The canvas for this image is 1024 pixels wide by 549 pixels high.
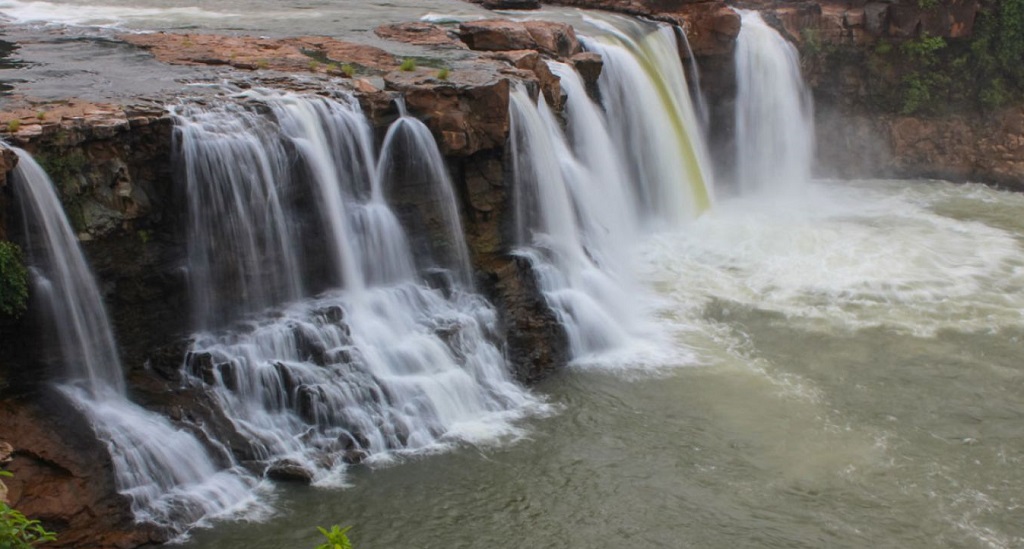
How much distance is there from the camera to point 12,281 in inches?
396

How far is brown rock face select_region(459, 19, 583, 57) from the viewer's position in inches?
703

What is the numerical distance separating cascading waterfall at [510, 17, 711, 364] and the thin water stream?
→ 2.34ft

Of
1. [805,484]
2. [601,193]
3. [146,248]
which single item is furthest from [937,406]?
[146,248]

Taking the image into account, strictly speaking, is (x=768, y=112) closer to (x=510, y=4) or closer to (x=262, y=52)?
(x=510, y=4)

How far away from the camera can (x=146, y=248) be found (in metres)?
11.5

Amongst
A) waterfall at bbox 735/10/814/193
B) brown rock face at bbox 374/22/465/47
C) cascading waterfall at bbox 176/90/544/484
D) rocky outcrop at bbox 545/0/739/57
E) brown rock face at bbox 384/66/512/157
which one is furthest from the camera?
waterfall at bbox 735/10/814/193

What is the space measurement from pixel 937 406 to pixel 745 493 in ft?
11.5

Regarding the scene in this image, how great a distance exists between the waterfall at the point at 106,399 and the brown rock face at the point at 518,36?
8.83m

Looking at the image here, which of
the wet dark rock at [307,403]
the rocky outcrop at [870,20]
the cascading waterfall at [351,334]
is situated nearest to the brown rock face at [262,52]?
the cascading waterfall at [351,334]

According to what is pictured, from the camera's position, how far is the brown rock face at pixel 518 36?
17.8m

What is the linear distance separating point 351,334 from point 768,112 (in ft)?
46.5

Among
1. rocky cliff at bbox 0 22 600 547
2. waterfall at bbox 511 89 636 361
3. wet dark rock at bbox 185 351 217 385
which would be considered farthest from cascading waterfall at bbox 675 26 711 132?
wet dark rock at bbox 185 351 217 385

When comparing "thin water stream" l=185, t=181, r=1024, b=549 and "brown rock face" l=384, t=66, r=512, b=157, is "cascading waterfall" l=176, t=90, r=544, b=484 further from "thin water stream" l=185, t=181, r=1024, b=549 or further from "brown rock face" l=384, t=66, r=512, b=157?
"thin water stream" l=185, t=181, r=1024, b=549

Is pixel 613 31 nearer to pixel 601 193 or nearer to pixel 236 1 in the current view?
pixel 601 193
